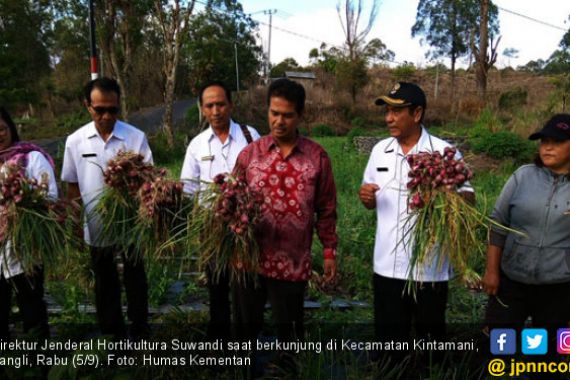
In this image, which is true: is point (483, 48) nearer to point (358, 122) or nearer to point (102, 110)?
point (358, 122)

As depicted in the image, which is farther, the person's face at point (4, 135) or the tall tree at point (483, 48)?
the tall tree at point (483, 48)

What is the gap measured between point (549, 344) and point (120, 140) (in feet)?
8.31

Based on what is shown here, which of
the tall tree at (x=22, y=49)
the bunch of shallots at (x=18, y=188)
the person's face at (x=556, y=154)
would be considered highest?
the tall tree at (x=22, y=49)

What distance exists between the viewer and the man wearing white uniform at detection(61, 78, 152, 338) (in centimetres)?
256

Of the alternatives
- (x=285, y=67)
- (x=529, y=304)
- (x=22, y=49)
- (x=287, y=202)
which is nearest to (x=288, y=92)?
(x=287, y=202)

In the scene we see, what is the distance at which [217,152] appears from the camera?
271 centimetres

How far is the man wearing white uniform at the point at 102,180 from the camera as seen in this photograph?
2.56 meters

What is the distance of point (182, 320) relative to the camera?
A: 2963mm

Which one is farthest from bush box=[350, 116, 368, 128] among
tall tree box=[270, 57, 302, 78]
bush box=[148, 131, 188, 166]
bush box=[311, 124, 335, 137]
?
tall tree box=[270, 57, 302, 78]

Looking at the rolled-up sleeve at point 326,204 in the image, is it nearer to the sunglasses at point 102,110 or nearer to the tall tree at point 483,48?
the sunglasses at point 102,110

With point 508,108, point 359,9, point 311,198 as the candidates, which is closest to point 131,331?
point 311,198

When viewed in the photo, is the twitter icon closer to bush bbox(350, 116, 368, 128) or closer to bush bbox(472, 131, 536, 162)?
bush bbox(472, 131, 536, 162)

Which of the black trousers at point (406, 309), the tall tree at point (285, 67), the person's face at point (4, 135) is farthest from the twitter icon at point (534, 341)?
the tall tree at point (285, 67)

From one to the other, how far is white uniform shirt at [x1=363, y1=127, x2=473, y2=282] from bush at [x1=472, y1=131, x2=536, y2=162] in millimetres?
8591
